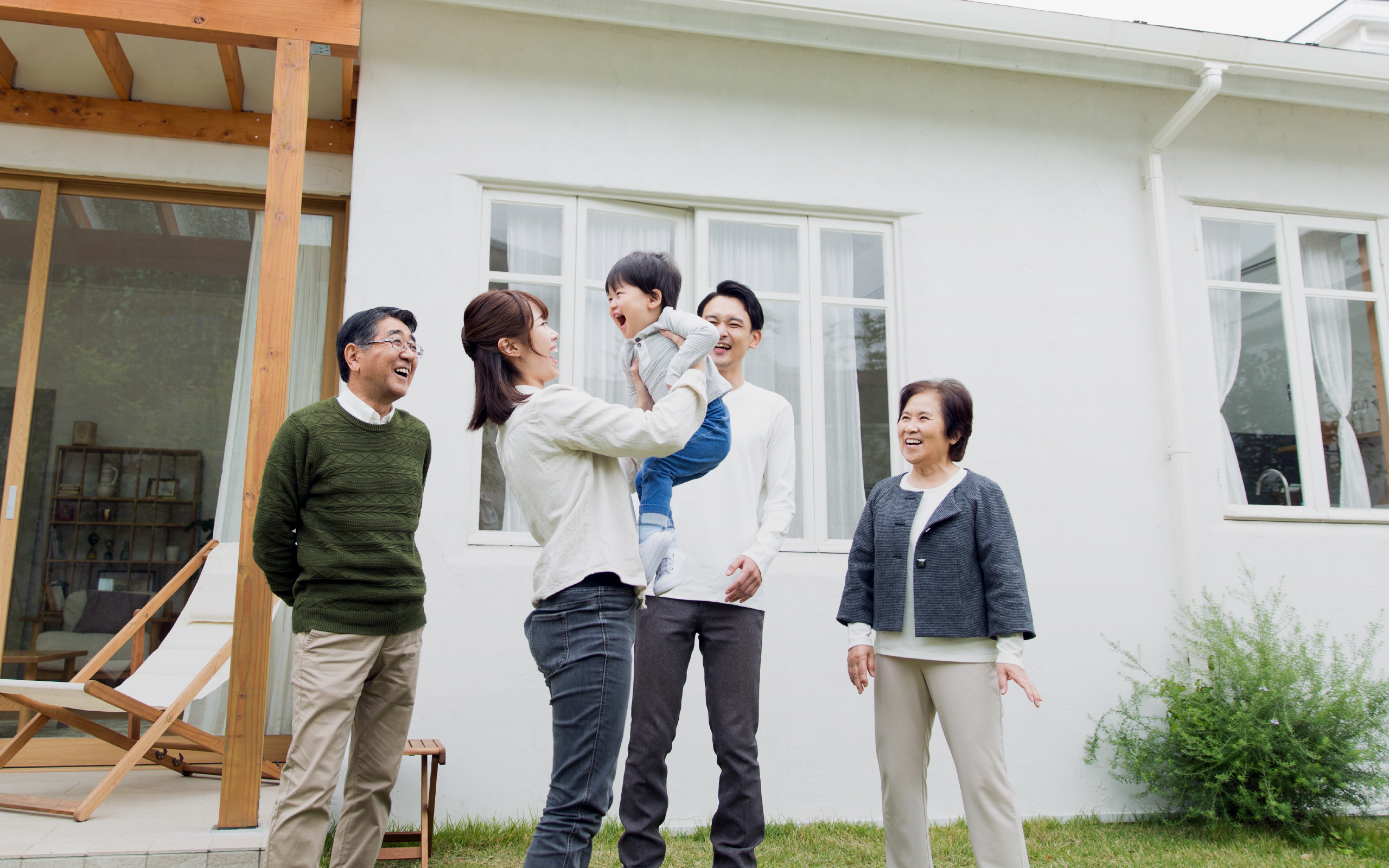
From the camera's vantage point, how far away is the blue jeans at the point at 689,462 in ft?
7.54

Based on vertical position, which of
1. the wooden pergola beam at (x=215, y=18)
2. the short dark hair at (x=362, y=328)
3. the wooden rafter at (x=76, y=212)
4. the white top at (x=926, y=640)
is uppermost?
the wooden pergola beam at (x=215, y=18)

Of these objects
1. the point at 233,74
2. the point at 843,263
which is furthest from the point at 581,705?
the point at 233,74

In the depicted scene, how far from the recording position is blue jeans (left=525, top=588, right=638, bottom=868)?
184cm

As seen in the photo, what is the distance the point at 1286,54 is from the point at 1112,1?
14777mm

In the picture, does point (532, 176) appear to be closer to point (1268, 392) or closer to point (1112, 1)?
point (1268, 392)

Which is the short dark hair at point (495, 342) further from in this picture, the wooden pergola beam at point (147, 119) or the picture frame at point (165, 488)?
the picture frame at point (165, 488)

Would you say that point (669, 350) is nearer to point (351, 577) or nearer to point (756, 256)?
point (351, 577)

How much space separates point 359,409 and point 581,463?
2.89 feet

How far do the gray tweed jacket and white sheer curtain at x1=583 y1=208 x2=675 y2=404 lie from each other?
5.84 feet

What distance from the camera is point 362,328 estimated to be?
8.47 ft

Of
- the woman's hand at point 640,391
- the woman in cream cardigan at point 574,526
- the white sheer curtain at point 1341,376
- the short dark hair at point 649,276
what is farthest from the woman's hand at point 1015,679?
the white sheer curtain at point 1341,376

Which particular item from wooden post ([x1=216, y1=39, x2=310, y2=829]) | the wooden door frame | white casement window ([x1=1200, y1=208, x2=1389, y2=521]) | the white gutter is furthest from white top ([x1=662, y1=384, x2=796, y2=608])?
white casement window ([x1=1200, y1=208, x2=1389, y2=521])

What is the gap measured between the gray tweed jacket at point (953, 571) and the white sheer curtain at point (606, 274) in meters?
1.78

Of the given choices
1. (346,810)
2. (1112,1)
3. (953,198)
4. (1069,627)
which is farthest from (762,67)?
(1112,1)
